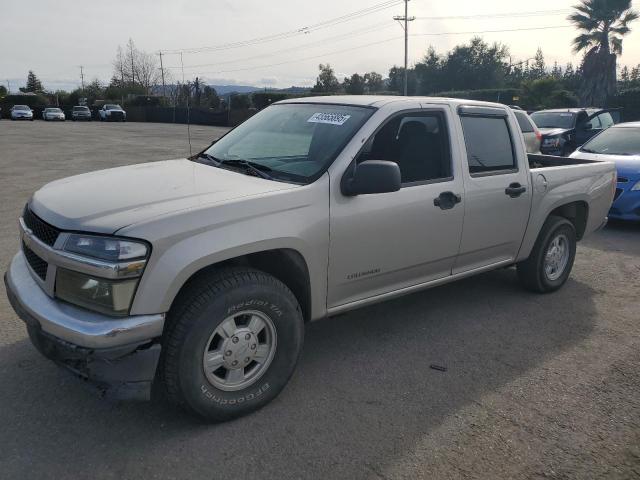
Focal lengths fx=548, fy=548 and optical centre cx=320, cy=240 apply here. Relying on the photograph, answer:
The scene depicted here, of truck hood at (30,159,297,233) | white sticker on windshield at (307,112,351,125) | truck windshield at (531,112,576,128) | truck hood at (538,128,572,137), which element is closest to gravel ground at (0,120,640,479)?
truck hood at (30,159,297,233)

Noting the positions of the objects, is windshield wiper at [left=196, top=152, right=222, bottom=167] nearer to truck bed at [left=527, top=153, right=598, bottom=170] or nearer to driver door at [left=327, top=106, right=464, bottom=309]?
driver door at [left=327, top=106, right=464, bottom=309]

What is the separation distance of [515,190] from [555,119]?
11183 mm

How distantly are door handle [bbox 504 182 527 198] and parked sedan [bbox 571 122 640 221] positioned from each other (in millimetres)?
4279

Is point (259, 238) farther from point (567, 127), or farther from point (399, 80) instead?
point (399, 80)

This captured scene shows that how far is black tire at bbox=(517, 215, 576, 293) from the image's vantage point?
17.0 feet

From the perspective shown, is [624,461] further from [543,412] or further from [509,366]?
[509,366]

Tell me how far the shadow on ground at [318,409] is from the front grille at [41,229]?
39.5 inches

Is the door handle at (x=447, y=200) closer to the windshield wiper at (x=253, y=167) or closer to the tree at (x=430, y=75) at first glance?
the windshield wiper at (x=253, y=167)

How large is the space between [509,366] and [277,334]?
176 cm

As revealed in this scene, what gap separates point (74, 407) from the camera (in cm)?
324

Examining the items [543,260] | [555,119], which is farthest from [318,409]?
[555,119]

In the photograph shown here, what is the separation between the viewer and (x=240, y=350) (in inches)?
123

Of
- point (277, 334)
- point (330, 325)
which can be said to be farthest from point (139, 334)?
point (330, 325)

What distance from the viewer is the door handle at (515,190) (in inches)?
180
